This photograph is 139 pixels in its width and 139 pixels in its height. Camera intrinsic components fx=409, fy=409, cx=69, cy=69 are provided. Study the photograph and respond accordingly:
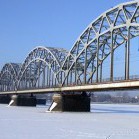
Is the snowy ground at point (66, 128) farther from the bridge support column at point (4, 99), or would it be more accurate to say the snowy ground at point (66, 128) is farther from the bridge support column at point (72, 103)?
the bridge support column at point (4, 99)

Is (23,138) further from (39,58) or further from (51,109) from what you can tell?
(39,58)

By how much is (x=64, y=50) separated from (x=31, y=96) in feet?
76.0

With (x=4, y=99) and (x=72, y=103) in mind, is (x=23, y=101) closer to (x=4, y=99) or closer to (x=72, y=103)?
(x=4, y=99)

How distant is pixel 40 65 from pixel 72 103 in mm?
49244

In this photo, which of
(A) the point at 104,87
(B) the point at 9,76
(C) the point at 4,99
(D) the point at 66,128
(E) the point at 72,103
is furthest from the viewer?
(B) the point at 9,76

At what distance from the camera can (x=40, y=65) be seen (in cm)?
12619

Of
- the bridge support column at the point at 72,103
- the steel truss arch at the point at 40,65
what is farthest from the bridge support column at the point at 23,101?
the bridge support column at the point at 72,103

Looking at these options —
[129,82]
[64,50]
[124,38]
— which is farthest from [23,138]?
[64,50]

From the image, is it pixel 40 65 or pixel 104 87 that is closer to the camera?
pixel 104 87

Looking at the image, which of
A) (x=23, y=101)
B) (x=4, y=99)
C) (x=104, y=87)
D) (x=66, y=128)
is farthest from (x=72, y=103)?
(x=4, y=99)

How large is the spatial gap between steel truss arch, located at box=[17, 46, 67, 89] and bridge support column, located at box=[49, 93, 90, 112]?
15.4 metres

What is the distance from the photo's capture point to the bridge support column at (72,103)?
257ft

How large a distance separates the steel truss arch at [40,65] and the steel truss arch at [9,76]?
9547 millimetres

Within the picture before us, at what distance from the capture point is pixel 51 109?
78688 millimetres
